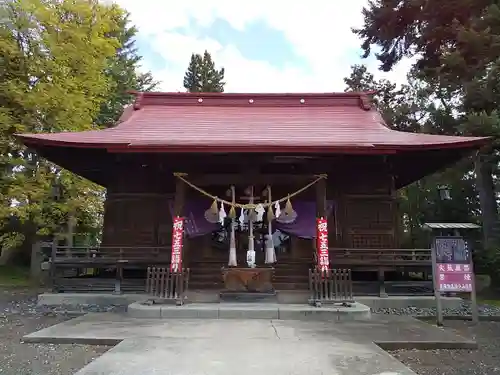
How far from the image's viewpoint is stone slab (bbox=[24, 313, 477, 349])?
216 inches

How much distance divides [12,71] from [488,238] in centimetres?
1533

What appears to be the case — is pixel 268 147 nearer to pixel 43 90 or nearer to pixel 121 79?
pixel 43 90

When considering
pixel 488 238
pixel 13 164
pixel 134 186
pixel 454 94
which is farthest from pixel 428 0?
pixel 13 164

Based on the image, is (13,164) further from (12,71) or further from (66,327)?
(66,327)

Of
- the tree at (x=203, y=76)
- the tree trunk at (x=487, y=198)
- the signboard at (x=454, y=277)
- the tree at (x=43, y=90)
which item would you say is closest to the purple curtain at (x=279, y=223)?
the signboard at (x=454, y=277)

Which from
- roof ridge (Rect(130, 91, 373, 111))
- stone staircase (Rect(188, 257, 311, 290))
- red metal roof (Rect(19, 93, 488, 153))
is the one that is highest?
roof ridge (Rect(130, 91, 373, 111))

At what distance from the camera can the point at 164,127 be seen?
11.1 meters

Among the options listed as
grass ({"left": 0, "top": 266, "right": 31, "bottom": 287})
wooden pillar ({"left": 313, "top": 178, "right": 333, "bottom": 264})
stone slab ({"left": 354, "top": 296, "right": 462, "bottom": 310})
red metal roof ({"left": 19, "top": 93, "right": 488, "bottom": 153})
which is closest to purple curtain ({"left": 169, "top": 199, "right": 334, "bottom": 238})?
wooden pillar ({"left": 313, "top": 178, "right": 333, "bottom": 264})

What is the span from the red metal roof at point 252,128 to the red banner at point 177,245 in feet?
5.02

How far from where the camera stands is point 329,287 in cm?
780

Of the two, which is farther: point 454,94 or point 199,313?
point 454,94

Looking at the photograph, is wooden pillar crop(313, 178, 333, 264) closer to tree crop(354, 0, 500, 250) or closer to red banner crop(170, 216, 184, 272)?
red banner crop(170, 216, 184, 272)

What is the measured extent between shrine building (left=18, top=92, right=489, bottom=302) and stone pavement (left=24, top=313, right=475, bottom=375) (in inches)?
85.9

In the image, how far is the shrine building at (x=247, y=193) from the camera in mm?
8656
